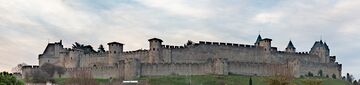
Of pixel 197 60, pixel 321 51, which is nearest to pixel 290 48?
pixel 321 51

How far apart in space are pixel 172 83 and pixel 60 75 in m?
18.5

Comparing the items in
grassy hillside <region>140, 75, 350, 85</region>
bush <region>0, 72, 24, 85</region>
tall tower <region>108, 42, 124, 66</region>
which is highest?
tall tower <region>108, 42, 124, 66</region>

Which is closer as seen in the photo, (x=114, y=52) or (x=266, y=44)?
(x=114, y=52)

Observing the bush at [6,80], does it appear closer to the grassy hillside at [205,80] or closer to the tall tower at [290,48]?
the grassy hillside at [205,80]

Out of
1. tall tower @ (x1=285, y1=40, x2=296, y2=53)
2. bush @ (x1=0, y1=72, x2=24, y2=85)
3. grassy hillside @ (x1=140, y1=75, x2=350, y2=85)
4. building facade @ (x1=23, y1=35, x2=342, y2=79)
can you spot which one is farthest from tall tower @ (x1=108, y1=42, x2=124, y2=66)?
bush @ (x1=0, y1=72, x2=24, y2=85)

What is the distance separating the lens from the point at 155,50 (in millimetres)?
86500

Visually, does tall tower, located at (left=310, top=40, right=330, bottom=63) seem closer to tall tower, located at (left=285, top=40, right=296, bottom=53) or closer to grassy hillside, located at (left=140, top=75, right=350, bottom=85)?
tall tower, located at (left=285, top=40, right=296, bottom=53)

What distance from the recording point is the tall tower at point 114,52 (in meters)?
89.7

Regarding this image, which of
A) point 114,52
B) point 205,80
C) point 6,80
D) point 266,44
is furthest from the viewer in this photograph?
point 266,44

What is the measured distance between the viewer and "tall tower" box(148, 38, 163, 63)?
283ft

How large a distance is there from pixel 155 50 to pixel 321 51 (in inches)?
998

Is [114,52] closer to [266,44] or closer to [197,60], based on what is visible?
[197,60]

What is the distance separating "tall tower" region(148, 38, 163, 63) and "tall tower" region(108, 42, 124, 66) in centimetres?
504

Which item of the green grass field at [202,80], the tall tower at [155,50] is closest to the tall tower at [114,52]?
Result: the green grass field at [202,80]
